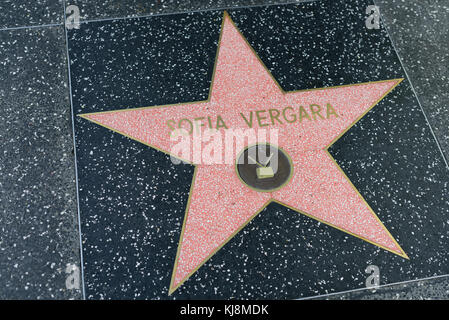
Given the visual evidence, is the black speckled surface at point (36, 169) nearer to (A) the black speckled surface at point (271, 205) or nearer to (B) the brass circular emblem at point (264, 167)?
(A) the black speckled surface at point (271, 205)

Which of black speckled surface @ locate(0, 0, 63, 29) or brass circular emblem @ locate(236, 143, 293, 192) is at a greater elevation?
black speckled surface @ locate(0, 0, 63, 29)

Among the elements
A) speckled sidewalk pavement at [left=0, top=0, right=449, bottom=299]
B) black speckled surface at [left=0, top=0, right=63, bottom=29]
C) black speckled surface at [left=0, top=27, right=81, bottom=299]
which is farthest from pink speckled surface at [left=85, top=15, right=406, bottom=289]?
black speckled surface at [left=0, top=0, right=63, bottom=29]

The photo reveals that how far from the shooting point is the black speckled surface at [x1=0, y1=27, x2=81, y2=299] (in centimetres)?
128

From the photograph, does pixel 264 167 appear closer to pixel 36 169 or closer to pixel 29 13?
pixel 36 169

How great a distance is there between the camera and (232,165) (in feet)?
4.63

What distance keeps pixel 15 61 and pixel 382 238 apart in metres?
1.60

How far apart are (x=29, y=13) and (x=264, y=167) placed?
4.13 feet

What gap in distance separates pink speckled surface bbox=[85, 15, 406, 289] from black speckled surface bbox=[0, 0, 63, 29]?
22.2 inches

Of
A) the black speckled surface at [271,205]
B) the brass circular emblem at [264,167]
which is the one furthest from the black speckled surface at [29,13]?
the brass circular emblem at [264,167]

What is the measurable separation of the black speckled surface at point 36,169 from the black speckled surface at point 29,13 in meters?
0.05

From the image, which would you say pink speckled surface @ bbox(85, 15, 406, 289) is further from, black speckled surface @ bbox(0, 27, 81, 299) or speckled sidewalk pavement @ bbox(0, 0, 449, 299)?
black speckled surface @ bbox(0, 27, 81, 299)

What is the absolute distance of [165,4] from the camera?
176cm
